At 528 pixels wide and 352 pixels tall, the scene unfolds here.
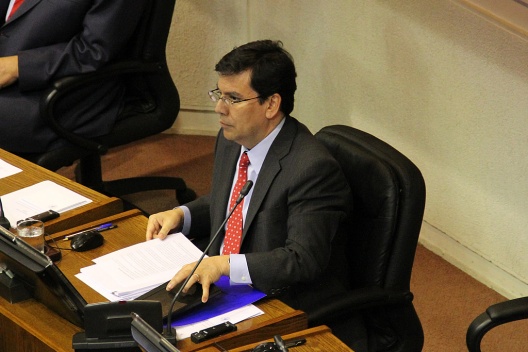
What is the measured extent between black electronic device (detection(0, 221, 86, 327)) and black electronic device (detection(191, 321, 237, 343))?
0.27 meters

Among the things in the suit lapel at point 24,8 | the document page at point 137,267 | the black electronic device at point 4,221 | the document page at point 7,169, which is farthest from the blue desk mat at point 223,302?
the suit lapel at point 24,8

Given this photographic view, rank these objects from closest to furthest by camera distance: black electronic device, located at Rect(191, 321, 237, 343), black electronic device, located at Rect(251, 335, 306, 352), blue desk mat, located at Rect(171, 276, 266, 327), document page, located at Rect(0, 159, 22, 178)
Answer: black electronic device, located at Rect(251, 335, 306, 352)
black electronic device, located at Rect(191, 321, 237, 343)
blue desk mat, located at Rect(171, 276, 266, 327)
document page, located at Rect(0, 159, 22, 178)

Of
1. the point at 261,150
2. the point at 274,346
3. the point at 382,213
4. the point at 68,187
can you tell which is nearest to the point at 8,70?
the point at 68,187

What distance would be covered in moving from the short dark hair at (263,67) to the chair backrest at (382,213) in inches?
10.3

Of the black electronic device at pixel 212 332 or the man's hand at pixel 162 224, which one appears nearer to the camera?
the black electronic device at pixel 212 332

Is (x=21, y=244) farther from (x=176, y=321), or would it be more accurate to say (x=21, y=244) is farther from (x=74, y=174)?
(x=74, y=174)

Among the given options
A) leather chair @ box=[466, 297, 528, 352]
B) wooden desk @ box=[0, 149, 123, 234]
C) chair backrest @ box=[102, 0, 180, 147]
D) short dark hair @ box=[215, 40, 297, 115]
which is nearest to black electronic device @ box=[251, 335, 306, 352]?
leather chair @ box=[466, 297, 528, 352]

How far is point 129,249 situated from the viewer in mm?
2529

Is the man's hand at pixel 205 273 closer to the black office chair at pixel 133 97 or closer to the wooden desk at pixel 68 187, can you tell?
the wooden desk at pixel 68 187

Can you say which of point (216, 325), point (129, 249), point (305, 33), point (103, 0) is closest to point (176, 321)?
point (216, 325)

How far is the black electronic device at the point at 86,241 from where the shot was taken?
2531mm

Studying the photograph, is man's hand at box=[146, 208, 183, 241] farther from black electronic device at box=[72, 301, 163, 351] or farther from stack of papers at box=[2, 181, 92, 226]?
black electronic device at box=[72, 301, 163, 351]

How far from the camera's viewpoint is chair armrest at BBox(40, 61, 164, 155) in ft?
11.3

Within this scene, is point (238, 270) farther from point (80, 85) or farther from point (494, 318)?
point (80, 85)
